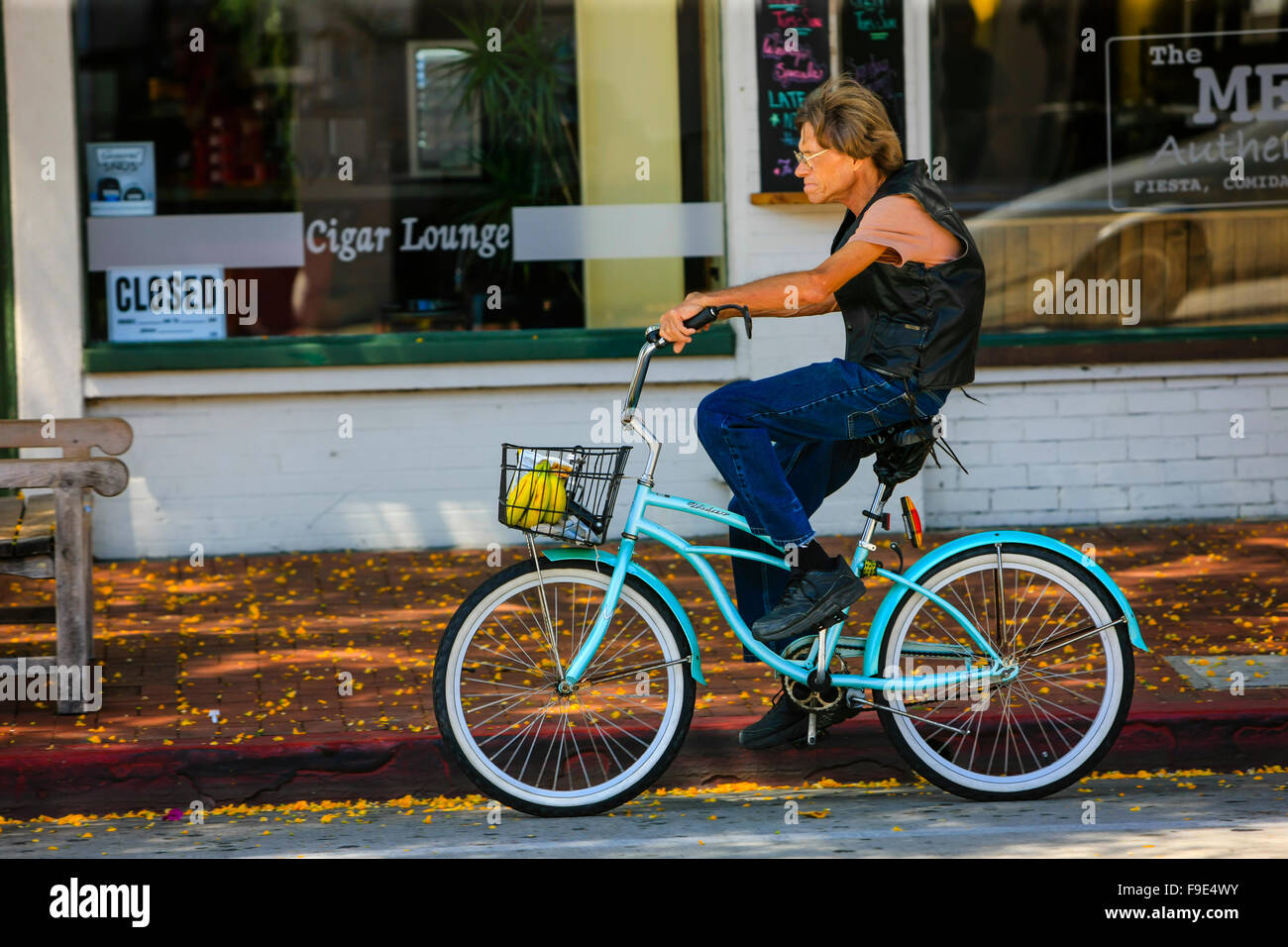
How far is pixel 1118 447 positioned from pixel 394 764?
17.0ft

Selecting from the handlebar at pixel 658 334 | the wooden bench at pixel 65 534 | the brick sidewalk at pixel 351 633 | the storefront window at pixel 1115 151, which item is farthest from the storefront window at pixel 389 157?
the handlebar at pixel 658 334

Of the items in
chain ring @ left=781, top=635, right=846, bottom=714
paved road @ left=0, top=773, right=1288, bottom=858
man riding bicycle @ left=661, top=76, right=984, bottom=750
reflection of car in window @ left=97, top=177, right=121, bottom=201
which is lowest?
paved road @ left=0, top=773, right=1288, bottom=858

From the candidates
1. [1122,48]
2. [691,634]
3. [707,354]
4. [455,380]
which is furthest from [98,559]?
[1122,48]

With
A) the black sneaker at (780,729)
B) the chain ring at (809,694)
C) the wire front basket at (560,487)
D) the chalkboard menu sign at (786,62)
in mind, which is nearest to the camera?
the wire front basket at (560,487)

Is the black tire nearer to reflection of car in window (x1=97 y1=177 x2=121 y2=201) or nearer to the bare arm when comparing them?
the bare arm

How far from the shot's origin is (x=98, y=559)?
28.4ft

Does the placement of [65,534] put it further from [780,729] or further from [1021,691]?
[1021,691]

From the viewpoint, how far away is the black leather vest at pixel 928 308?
4641 mm

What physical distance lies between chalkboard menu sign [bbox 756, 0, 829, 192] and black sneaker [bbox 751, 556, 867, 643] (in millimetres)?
4288

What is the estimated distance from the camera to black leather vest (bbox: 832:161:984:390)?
15.2 ft

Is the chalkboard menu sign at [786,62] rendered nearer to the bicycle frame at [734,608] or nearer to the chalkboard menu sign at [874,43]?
the chalkboard menu sign at [874,43]

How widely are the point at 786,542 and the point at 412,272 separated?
4853 mm

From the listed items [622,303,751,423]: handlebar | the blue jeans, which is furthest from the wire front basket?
the blue jeans

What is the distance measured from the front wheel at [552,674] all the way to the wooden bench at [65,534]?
1.81 meters
